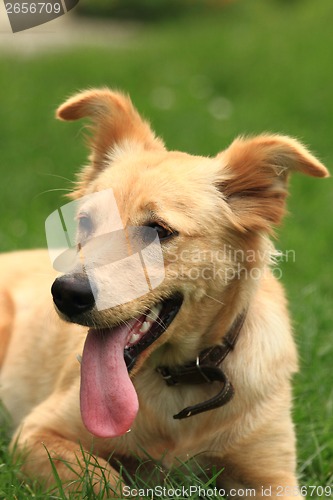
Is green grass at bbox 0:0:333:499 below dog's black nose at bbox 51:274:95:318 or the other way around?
below

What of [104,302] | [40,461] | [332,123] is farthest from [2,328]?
[332,123]

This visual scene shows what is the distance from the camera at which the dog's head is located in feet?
10.1

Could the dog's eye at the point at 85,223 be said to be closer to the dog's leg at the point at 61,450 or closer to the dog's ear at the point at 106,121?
the dog's ear at the point at 106,121

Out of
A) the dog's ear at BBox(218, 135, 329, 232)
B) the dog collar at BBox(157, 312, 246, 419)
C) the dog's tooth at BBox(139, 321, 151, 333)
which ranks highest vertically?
the dog's ear at BBox(218, 135, 329, 232)

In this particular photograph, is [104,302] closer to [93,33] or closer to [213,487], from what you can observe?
[213,487]

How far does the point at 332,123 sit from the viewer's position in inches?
395

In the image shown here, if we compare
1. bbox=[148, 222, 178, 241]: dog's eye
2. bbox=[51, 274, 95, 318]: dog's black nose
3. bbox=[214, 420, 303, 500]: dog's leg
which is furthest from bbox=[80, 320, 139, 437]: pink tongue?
bbox=[214, 420, 303, 500]: dog's leg

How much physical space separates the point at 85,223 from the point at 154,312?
0.52 metres

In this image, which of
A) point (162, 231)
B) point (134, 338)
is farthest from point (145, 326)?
point (162, 231)

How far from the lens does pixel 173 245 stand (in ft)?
10.4

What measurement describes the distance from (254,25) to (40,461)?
498 inches

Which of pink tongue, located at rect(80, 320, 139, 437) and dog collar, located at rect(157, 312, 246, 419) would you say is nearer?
pink tongue, located at rect(80, 320, 139, 437)

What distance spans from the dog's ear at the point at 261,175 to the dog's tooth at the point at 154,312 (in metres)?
0.54

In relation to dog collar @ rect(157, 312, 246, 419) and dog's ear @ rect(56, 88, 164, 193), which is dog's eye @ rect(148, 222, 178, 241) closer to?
dog collar @ rect(157, 312, 246, 419)
